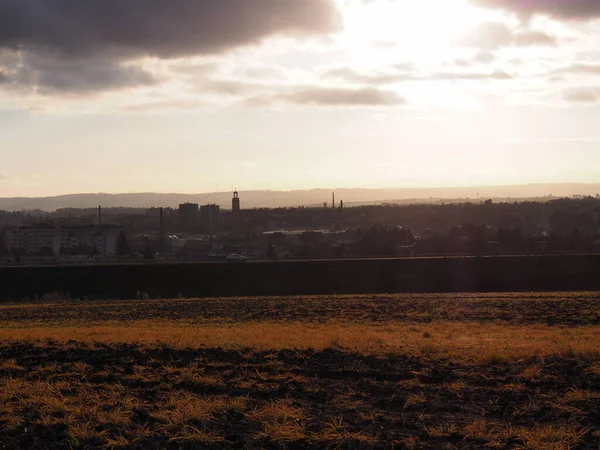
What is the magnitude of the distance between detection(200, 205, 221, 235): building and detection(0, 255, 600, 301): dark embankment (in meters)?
91.6

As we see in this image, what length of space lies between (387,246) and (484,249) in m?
11.7

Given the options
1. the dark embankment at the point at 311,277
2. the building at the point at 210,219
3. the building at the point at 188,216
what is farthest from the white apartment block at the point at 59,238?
the dark embankment at the point at 311,277

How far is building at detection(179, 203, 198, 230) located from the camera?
6442 inches

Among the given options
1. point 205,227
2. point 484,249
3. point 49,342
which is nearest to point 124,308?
point 49,342

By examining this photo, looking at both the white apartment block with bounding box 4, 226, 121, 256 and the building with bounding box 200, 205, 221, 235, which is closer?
the white apartment block with bounding box 4, 226, 121, 256

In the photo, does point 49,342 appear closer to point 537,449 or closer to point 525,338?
point 537,449

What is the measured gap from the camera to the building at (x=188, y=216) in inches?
6442

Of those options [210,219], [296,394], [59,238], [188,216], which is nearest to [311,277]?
[296,394]

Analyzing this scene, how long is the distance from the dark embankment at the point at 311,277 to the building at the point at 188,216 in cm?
11020

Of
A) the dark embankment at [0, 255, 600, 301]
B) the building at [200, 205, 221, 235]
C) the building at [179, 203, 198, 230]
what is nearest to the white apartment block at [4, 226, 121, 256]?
the building at [200, 205, 221, 235]

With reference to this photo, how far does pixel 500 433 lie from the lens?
6410mm

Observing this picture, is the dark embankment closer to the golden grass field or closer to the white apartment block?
the golden grass field

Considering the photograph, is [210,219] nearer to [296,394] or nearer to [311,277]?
[311,277]

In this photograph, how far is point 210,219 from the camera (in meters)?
160
